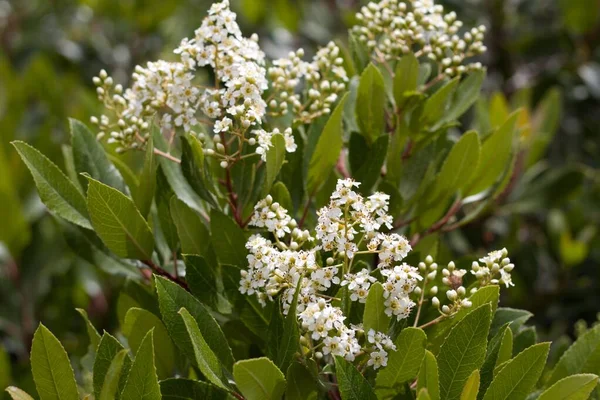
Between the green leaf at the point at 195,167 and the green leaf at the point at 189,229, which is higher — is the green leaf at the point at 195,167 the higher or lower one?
the higher one

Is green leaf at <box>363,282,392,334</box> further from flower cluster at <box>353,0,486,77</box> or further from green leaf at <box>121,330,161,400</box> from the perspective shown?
flower cluster at <box>353,0,486,77</box>

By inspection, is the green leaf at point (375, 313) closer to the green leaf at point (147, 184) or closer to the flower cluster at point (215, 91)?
the flower cluster at point (215, 91)

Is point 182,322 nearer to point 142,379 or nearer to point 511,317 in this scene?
point 142,379

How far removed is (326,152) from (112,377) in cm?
73

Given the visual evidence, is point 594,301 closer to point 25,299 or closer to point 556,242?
point 556,242

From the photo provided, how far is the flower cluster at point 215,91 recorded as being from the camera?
62.1 inches

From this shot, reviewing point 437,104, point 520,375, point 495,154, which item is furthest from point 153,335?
point 495,154

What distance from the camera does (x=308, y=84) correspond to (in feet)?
6.49

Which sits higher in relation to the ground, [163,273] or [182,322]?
[163,273]

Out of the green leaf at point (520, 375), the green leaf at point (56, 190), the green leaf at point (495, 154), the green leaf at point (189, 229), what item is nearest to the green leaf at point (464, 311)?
the green leaf at point (520, 375)

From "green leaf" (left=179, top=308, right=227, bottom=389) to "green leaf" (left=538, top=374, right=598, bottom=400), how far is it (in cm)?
59


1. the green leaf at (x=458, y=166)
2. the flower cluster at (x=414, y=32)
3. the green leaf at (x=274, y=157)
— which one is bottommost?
the green leaf at (x=274, y=157)

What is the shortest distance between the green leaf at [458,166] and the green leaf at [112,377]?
96 centimetres

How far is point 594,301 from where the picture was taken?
3.64 metres
